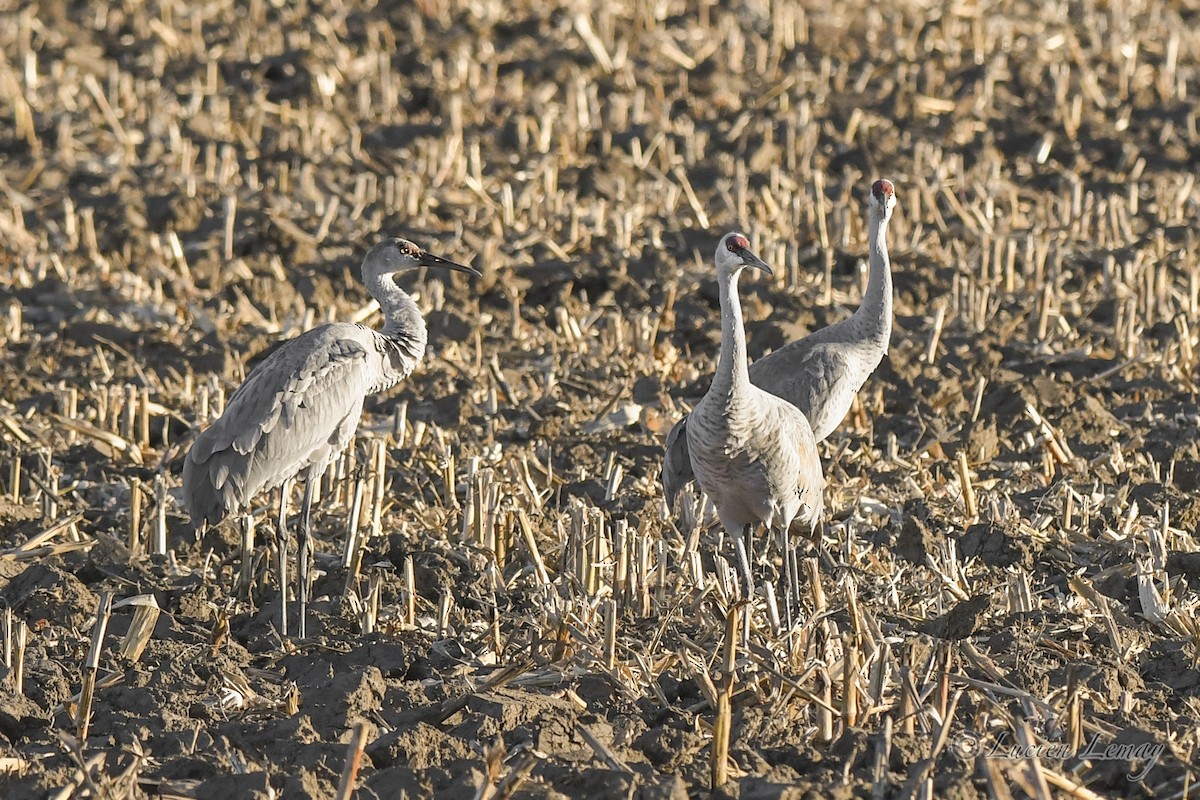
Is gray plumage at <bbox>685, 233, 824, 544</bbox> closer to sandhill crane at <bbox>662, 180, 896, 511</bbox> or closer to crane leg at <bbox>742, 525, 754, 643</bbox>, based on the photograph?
crane leg at <bbox>742, 525, 754, 643</bbox>

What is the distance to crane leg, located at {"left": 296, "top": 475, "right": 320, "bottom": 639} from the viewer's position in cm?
650

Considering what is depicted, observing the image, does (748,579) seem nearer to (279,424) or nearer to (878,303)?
(878,303)

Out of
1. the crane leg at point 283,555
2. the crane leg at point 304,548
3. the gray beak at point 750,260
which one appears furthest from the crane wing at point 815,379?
the crane leg at point 283,555

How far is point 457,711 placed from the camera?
5.43m

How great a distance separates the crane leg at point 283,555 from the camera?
6512mm

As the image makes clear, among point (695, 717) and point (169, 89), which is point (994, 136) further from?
point (695, 717)

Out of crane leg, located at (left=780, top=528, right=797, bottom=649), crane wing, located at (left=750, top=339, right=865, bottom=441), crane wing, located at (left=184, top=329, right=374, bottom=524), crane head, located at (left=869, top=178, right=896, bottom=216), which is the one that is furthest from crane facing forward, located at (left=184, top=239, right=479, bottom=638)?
crane head, located at (left=869, top=178, right=896, bottom=216)

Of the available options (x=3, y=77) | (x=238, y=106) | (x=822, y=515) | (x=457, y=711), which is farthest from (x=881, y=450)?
(x=3, y=77)

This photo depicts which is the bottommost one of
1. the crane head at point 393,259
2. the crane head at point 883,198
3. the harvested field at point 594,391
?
the harvested field at point 594,391

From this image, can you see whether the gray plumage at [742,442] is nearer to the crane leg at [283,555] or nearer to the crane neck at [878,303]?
the crane neck at [878,303]

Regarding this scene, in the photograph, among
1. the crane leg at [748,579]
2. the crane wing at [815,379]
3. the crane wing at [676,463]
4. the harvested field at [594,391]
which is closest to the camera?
the harvested field at [594,391]

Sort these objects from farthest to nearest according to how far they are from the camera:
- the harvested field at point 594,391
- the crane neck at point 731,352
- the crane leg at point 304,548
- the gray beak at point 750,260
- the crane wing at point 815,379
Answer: the crane wing at point 815,379
the crane leg at point 304,548
the gray beak at point 750,260
the crane neck at point 731,352
the harvested field at point 594,391

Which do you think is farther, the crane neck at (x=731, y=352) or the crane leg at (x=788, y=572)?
the crane leg at (x=788, y=572)

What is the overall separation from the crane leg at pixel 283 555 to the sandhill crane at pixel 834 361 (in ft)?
4.97
